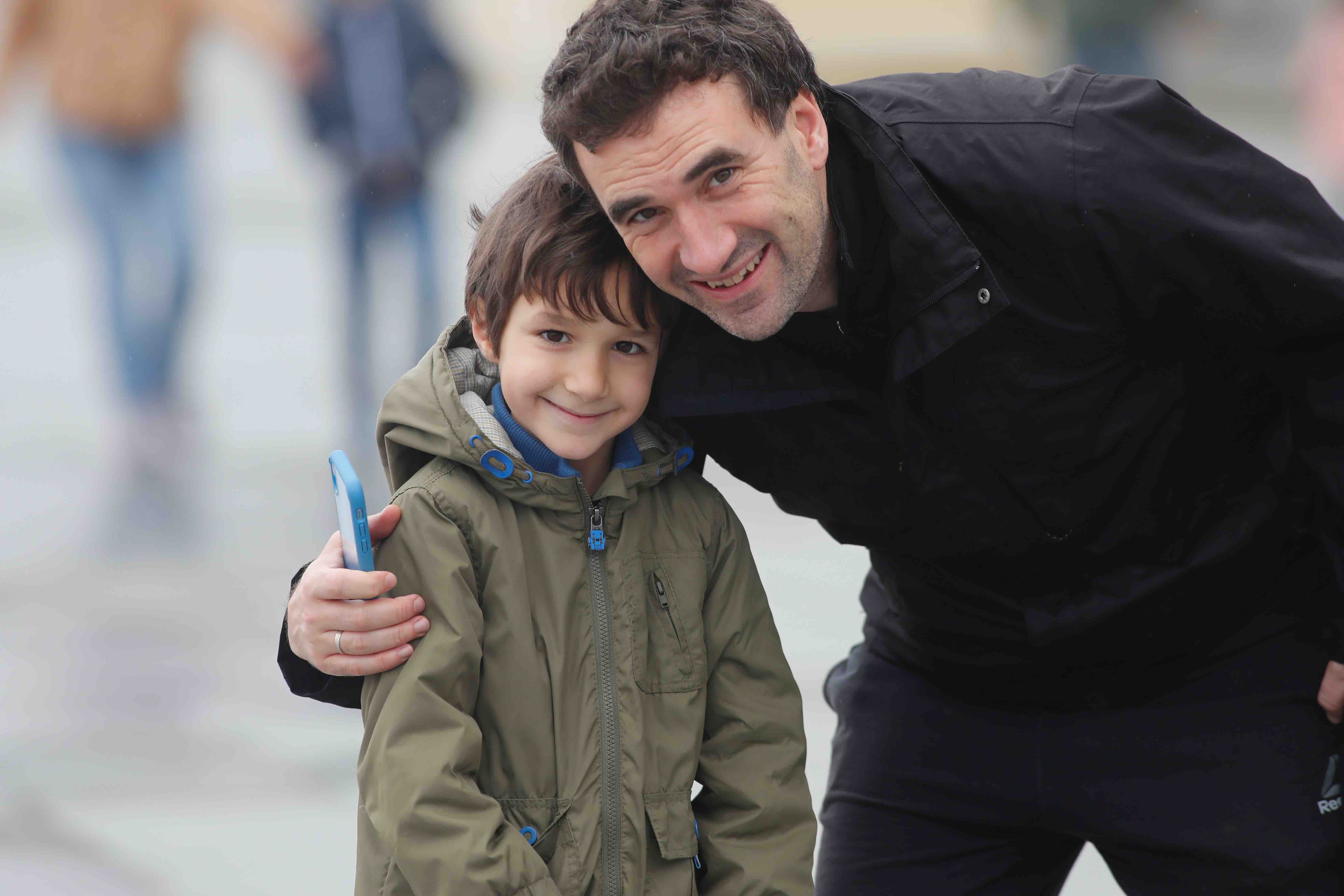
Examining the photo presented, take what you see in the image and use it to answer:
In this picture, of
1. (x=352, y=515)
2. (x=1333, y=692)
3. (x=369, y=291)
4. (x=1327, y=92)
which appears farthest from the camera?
(x=1327, y=92)

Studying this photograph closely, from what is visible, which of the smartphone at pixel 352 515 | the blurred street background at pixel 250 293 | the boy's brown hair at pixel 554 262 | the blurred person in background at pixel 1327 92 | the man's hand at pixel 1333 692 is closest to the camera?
the smartphone at pixel 352 515

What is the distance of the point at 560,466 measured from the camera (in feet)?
4.41

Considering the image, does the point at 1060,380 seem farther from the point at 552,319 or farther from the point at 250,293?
the point at 250,293

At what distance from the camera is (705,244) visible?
129 centimetres

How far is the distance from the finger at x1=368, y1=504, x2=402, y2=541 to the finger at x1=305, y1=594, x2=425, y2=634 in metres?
0.07

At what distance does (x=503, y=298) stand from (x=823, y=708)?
1.84 meters

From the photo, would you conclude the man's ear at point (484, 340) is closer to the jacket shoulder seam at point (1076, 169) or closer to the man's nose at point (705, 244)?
the man's nose at point (705, 244)

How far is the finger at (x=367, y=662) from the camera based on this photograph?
124 centimetres

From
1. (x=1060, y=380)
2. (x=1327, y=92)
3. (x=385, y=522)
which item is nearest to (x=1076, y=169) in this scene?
(x=1060, y=380)

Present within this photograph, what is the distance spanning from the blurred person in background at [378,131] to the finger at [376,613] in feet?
8.88

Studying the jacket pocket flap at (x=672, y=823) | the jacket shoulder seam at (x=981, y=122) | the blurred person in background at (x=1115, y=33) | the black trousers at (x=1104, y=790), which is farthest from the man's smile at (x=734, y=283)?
the blurred person in background at (x=1115, y=33)

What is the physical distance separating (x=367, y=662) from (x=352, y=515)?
14 cm

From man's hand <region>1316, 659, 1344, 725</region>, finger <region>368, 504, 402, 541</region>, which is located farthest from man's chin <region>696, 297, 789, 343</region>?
man's hand <region>1316, 659, 1344, 725</region>

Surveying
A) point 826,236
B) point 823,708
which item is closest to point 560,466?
point 826,236
